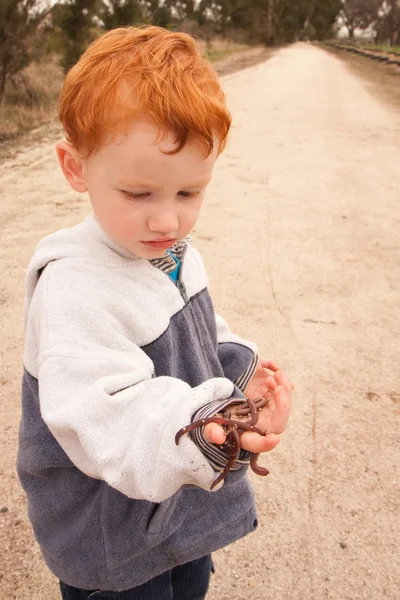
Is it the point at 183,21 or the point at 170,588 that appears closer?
the point at 170,588

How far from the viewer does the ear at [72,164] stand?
105 cm

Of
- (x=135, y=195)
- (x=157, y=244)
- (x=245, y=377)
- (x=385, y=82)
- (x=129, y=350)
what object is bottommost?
(x=385, y=82)

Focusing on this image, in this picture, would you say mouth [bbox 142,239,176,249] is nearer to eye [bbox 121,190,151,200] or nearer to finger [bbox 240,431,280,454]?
eye [bbox 121,190,151,200]

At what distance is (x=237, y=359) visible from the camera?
143 centimetres

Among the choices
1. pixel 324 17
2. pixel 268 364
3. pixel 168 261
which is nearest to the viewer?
pixel 168 261

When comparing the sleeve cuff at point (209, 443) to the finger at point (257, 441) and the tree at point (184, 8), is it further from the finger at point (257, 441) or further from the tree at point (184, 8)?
the tree at point (184, 8)

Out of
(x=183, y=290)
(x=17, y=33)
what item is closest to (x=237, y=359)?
(x=183, y=290)

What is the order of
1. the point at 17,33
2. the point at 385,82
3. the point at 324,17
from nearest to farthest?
the point at 17,33 → the point at 385,82 → the point at 324,17

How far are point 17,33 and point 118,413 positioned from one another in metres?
11.2

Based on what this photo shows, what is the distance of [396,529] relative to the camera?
1.99m

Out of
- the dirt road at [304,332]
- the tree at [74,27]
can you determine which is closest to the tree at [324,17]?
the tree at [74,27]

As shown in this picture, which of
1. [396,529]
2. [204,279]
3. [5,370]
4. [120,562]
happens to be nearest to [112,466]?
[120,562]

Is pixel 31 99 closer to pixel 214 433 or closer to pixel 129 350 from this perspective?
pixel 129 350

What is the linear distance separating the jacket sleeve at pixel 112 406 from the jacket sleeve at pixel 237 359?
1.41 ft
